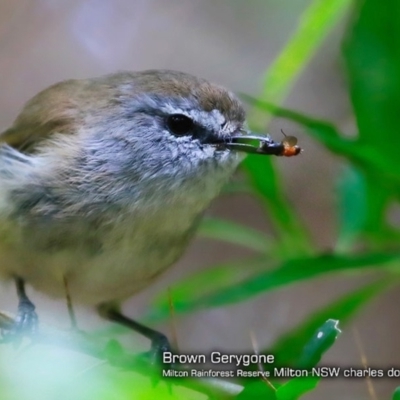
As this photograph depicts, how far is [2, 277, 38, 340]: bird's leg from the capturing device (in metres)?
1.53

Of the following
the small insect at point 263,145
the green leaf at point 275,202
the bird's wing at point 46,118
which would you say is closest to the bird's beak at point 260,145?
the small insect at point 263,145

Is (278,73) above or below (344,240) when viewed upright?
above

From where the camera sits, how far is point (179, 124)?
1.58 metres

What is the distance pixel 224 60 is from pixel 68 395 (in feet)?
9.19

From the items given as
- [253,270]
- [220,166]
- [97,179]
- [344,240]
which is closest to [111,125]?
[97,179]

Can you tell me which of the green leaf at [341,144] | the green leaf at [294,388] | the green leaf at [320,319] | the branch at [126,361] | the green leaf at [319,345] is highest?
the green leaf at [341,144]

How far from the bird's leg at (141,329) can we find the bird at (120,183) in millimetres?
179

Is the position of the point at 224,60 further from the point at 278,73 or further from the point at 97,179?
the point at 97,179

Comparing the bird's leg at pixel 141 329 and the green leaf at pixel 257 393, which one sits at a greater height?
the green leaf at pixel 257 393

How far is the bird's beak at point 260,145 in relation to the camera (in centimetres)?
152

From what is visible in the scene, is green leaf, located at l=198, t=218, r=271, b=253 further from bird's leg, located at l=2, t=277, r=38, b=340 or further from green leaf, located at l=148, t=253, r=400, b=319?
bird's leg, located at l=2, t=277, r=38, b=340

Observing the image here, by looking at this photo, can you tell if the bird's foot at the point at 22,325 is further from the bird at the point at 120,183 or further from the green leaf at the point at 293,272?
the green leaf at the point at 293,272

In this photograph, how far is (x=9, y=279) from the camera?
1.75 metres

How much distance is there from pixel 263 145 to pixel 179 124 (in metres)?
0.19
